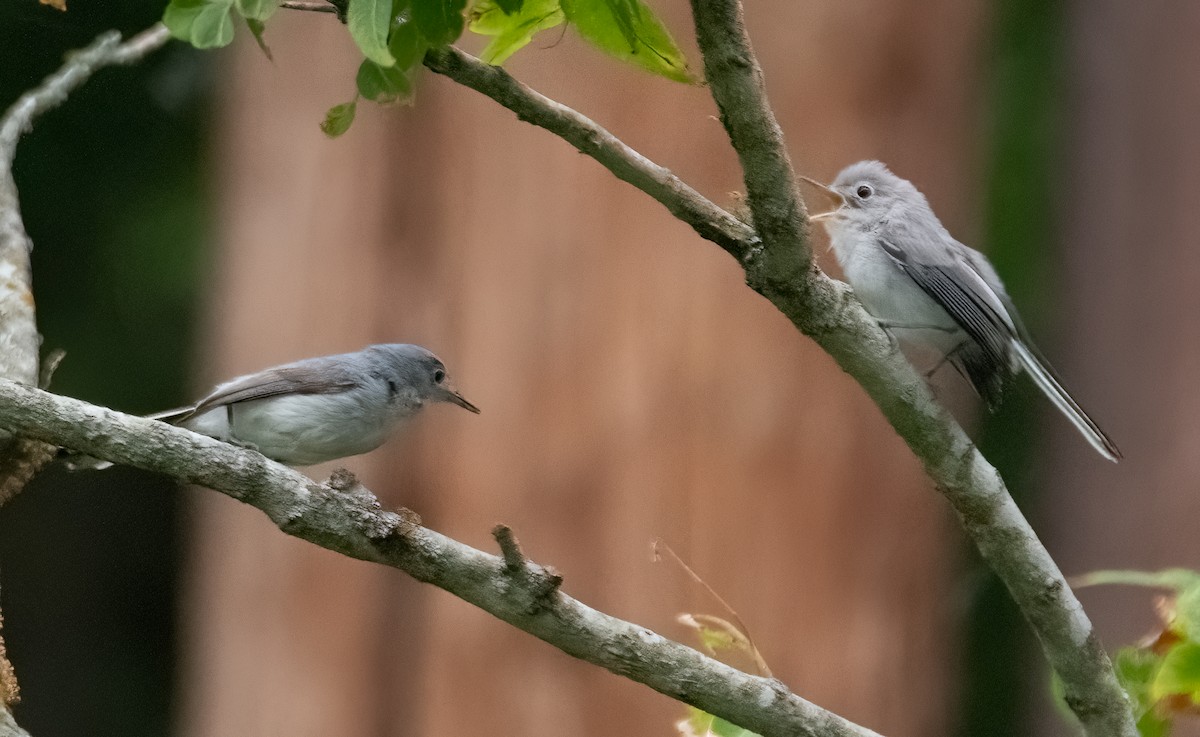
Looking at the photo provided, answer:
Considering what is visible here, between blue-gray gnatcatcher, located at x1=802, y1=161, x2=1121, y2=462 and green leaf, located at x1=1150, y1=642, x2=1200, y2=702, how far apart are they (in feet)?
0.71

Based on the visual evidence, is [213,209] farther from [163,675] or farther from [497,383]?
[163,675]

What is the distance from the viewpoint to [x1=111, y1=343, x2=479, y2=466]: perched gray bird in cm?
158

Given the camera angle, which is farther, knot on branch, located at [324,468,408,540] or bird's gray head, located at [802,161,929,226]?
bird's gray head, located at [802,161,929,226]

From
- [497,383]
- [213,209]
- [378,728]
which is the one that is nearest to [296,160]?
[213,209]

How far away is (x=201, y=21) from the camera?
829mm

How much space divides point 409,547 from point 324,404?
25.1 inches

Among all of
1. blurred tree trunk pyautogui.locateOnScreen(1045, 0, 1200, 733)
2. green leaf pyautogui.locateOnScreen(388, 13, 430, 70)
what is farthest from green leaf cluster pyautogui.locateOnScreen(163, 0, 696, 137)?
blurred tree trunk pyautogui.locateOnScreen(1045, 0, 1200, 733)

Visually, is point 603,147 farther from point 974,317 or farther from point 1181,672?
point 1181,672

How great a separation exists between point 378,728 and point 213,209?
137cm

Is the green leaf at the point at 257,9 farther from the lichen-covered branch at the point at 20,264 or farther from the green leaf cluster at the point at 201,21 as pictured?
the lichen-covered branch at the point at 20,264

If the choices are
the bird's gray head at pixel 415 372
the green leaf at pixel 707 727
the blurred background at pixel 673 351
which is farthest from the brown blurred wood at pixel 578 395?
the green leaf at pixel 707 727

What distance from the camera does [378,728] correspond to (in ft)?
8.46

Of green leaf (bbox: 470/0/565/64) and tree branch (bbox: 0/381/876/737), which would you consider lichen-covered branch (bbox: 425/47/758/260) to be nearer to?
green leaf (bbox: 470/0/565/64)

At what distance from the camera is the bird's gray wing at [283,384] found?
1.62 metres
